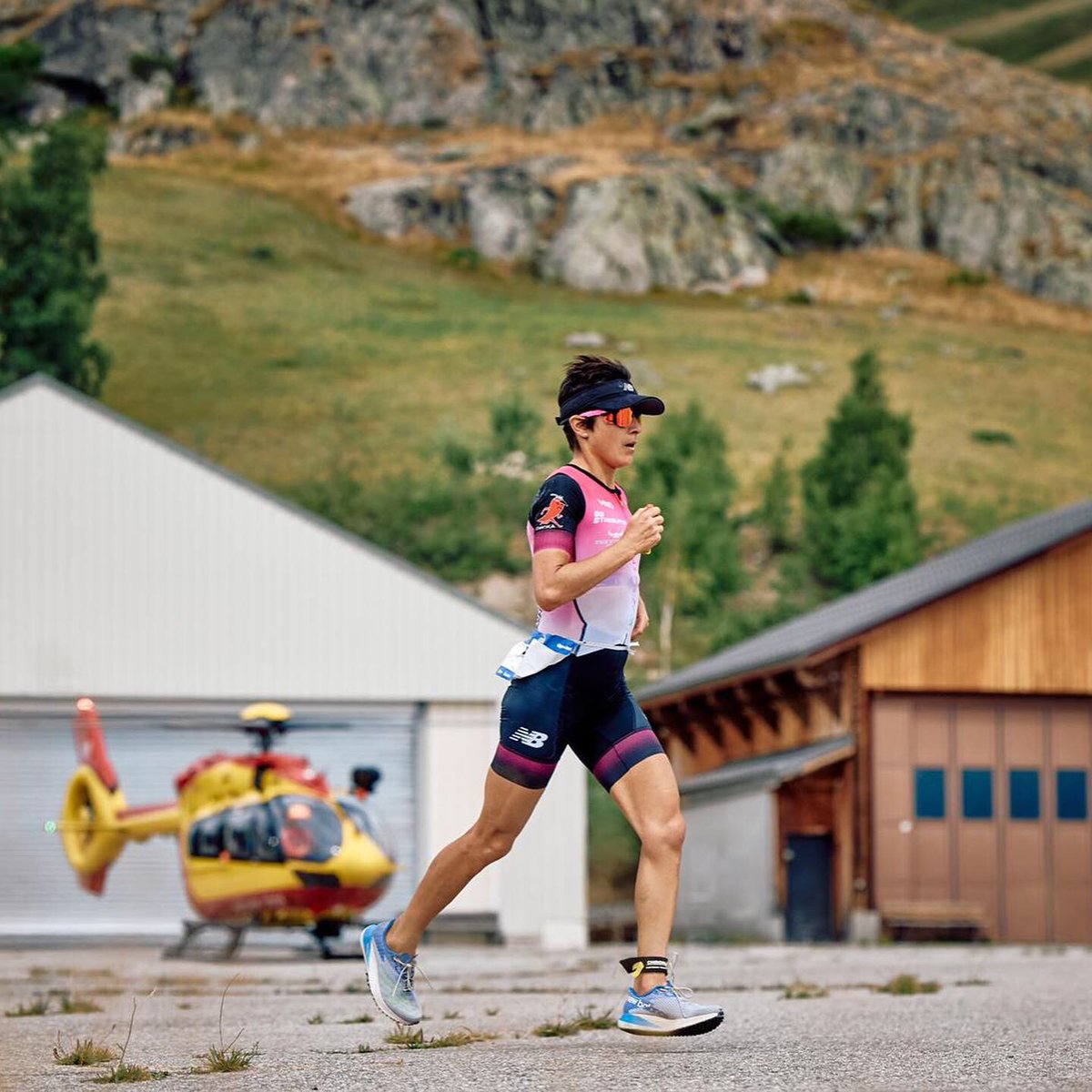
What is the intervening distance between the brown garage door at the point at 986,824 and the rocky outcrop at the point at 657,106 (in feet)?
307

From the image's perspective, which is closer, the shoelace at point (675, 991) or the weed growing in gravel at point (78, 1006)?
the shoelace at point (675, 991)

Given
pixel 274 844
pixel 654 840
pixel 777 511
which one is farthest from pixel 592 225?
pixel 654 840

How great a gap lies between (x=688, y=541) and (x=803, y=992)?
196 ft

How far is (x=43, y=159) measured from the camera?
259 feet

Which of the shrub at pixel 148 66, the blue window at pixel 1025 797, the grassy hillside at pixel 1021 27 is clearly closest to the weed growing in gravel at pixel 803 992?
the blue window at pixel 1025 797

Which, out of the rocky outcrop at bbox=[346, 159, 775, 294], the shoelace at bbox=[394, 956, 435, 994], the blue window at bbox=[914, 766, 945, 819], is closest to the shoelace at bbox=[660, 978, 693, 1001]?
the shoelace at bbox=[394, 956, 435, 994]

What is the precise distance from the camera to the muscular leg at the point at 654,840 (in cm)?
773

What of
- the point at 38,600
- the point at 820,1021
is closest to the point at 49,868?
the point at 38,600

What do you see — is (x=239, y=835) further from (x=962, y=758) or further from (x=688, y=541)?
(x=688, y=541)

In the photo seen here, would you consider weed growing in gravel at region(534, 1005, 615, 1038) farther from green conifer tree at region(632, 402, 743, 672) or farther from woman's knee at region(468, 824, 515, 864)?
green conifer tree at region(632, 402, 743, 672)

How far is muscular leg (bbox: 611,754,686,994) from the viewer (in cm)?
773

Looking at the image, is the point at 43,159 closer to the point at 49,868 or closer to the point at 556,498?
the point at 49,868

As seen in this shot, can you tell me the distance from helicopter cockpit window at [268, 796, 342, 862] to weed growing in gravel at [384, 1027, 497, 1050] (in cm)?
1497

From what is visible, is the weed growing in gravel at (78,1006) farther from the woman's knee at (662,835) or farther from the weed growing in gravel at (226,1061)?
the woman's knee at (662,835)
